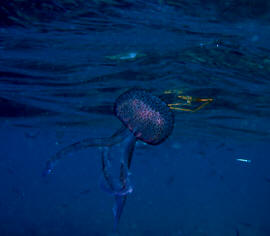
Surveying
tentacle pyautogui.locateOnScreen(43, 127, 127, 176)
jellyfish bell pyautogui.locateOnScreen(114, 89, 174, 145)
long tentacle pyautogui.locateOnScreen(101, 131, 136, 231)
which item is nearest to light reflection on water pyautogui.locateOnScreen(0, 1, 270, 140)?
jellyfish bell pyautogui.locateOnScreen(114, 89, 174, 145)

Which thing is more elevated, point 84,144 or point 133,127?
point 133,127

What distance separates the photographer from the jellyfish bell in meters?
5.06

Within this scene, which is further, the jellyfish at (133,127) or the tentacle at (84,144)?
the jellyfish at (133,127)

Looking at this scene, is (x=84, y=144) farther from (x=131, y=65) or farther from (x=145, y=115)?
(x=131, y=65)

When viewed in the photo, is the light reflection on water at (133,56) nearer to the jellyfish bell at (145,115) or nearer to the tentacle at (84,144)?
the jellyfish bell at (145,115)

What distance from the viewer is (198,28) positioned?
29.8 feet

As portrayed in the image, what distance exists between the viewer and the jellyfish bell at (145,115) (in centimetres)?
506

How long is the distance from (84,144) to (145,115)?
1334mm

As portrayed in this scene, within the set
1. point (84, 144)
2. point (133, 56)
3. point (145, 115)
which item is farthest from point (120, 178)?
point (133, 56)

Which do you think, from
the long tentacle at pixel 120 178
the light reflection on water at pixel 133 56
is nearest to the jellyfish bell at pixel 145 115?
the long tentacle at pixel 120 178

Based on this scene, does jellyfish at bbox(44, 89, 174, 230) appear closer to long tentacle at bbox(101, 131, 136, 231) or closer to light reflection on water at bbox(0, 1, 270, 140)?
long tentacle at bbox(101, 131, 136, 231)

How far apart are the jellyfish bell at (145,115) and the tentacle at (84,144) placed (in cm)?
40

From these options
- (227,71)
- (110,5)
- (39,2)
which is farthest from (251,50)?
(39,2)

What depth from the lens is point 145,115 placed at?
5.04 metres
